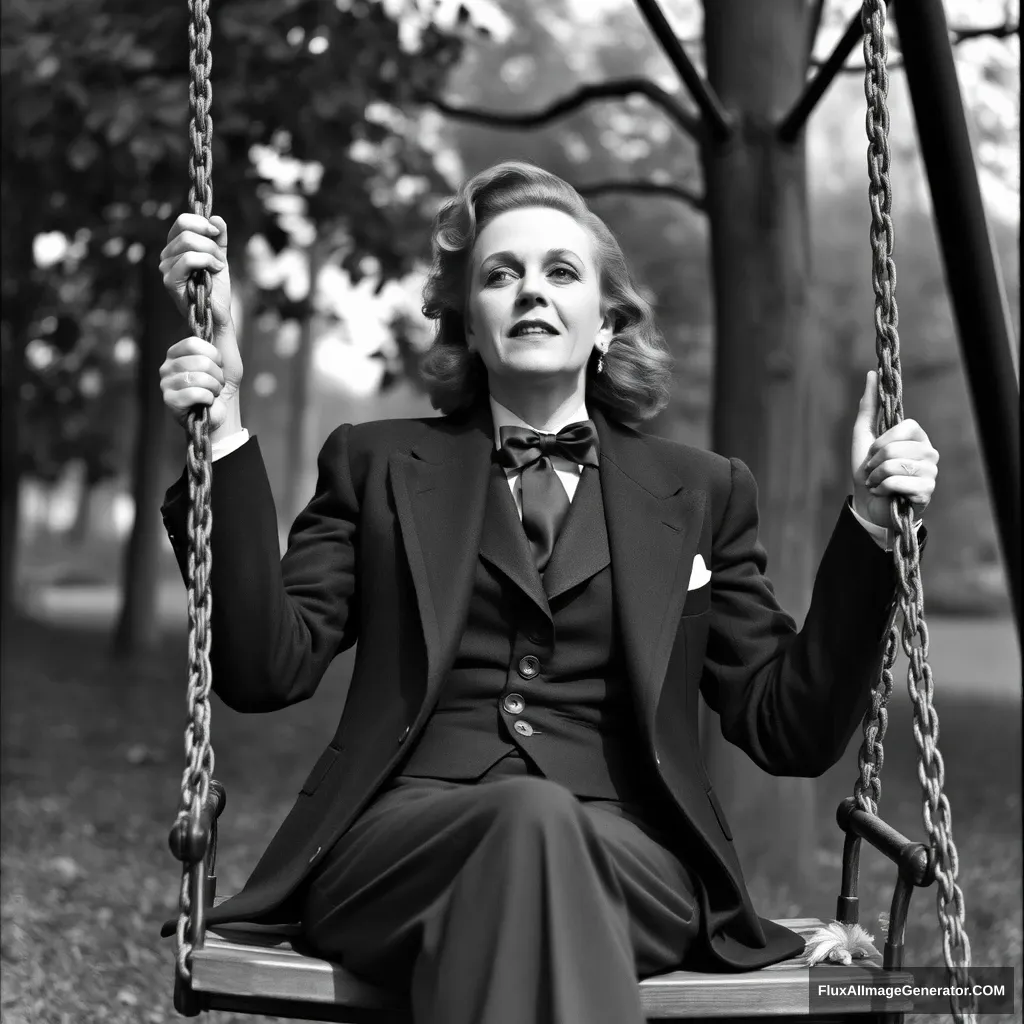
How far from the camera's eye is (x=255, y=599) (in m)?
2.93

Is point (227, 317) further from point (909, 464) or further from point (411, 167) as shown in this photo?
point (411, 167)

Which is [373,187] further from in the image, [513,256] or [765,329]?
[513,256]

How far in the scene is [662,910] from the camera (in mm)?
2750

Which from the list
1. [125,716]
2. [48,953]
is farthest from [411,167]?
[48,953]

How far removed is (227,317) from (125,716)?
8176 millimetres

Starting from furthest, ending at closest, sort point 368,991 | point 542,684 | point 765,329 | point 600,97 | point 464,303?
point 600,97 → point 765,329 → point 464,303 → point 542,684 → point 368,991

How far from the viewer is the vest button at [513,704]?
301 cm

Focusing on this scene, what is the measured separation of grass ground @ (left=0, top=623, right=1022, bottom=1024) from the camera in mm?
4965

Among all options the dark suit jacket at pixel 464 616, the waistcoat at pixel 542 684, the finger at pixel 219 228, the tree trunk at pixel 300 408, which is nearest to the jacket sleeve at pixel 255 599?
the dark suit jacket at pixel 464 616

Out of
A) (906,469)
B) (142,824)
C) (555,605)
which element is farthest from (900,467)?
(142,824)

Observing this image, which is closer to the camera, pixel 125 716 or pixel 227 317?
pixel 227 317

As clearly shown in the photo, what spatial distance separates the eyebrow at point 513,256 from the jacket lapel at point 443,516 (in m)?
0.35

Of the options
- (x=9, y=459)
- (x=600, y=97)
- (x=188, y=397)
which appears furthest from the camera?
(x=9, y=459)

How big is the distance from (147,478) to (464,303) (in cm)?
1062
